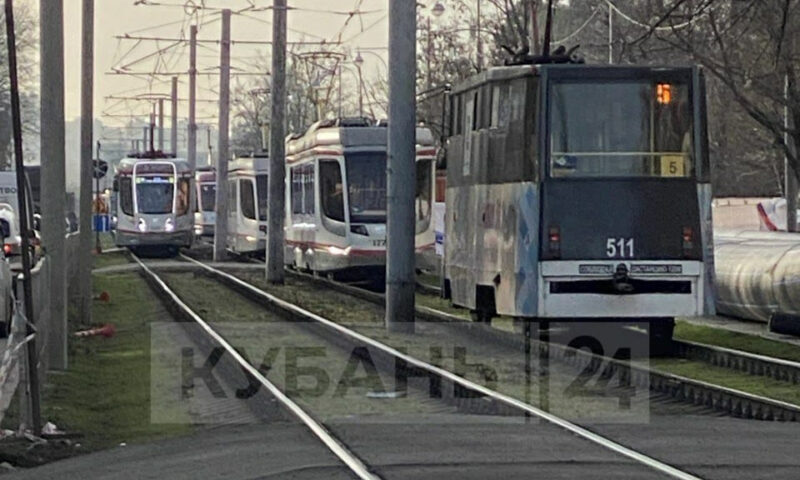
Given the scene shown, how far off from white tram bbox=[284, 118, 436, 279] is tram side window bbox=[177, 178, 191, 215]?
70.3ft

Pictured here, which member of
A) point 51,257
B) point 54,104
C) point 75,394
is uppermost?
point 54,104

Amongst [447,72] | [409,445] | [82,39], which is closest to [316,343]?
[82,39]

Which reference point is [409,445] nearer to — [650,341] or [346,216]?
[650,341]

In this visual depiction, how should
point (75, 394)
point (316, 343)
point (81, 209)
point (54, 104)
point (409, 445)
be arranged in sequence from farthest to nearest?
point (81, 209) < point (316, 343) < point (54, 104) < point (75, 394) < point (409, 445)

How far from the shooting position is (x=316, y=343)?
22.7 meters

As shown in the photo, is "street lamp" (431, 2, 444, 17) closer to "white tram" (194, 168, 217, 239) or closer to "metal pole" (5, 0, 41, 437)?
"white tram" (194, 168, 217, 239)

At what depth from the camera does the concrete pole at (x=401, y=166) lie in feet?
80.8

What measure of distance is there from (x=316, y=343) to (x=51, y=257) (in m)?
4.31

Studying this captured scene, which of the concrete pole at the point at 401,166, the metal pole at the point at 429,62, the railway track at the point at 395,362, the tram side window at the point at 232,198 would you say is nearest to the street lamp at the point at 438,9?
the metal pole at the point at 429,62

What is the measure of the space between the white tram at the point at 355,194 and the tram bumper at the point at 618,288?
14509 millimetres

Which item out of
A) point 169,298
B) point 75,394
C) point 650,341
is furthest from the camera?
point 169,298

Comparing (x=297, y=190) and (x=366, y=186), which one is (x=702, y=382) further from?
(x=297, y=190)

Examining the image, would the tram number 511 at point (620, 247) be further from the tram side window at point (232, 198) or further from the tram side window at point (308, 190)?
the tram side window at point (232, 198)

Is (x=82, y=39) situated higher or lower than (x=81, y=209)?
higher
